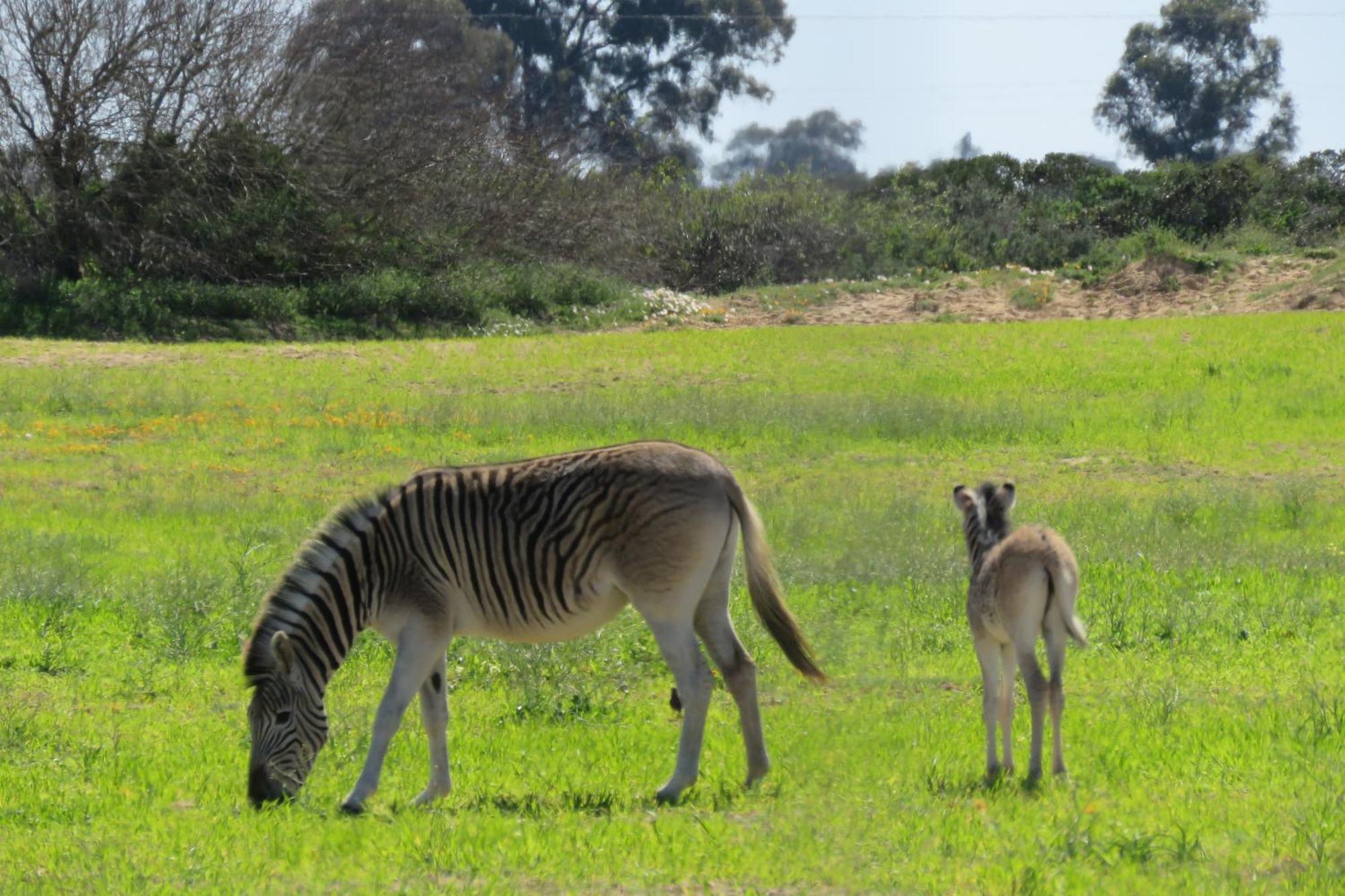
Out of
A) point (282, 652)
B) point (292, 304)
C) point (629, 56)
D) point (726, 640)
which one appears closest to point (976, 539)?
point (726, 640)

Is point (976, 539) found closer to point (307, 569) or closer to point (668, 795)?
point (668, 795)

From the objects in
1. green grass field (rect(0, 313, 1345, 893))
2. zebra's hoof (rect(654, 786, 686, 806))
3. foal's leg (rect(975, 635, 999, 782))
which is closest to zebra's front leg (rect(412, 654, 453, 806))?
green grass field (rect(0, 313, 1345, 893))

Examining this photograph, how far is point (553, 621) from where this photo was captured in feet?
24.3

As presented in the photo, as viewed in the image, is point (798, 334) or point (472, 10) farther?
point (472, 10)

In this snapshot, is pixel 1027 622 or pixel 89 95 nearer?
pixel 1027 622

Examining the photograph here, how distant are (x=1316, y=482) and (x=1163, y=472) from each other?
65.4 inches

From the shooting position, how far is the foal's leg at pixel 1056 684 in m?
7.00

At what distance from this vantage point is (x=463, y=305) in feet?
111

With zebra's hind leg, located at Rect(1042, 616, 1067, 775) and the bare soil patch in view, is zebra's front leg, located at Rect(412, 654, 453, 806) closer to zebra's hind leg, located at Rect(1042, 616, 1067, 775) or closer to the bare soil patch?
zebra's hind leg, located at Rect(1042, 616, 1067, 775)

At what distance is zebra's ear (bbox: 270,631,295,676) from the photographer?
22.7ft

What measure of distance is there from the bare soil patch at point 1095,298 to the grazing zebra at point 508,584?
2596 cm

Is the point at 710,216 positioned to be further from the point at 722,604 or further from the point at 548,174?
→ the point at 722,604

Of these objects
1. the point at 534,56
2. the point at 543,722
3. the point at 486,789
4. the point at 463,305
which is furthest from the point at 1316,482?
the point at 534,56

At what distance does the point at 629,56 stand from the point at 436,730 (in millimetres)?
62565
